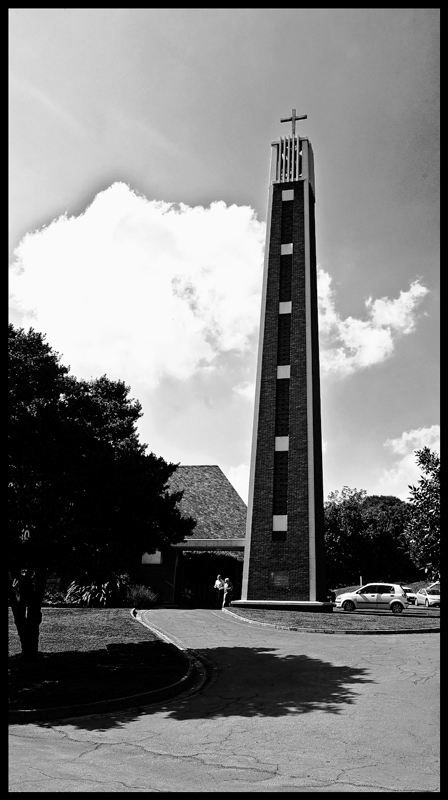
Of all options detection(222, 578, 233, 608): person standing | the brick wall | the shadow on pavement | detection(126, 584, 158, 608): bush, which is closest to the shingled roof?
detection(222, 578, 233, 608): person standing

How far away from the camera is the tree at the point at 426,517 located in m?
23.1

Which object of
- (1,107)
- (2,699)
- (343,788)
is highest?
(1,107)

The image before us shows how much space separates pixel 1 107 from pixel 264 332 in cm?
3226

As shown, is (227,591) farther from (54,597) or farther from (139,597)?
(54,597)

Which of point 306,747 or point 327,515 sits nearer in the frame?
→ point 306,747

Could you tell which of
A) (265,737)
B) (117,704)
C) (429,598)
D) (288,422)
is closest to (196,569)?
(288,422)

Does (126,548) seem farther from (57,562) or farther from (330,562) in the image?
(330,562)

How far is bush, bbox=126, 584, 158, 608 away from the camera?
93.6 feet

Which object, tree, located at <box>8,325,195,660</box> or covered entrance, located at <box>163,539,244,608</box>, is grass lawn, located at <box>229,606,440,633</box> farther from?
tree, located at <box>8,325,195,660</box>

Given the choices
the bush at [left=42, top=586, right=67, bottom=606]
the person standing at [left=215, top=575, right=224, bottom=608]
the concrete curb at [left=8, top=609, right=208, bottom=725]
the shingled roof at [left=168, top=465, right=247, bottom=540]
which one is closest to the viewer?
the concrete curb at [left=8, top=609, right=208, bottom=725]

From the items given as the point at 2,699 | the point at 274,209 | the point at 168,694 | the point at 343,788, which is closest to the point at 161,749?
the point at 343,788

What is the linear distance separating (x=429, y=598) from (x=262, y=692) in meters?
35.9

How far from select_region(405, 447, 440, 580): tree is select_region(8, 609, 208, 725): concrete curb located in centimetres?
1227

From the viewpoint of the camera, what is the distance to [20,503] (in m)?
14.2
